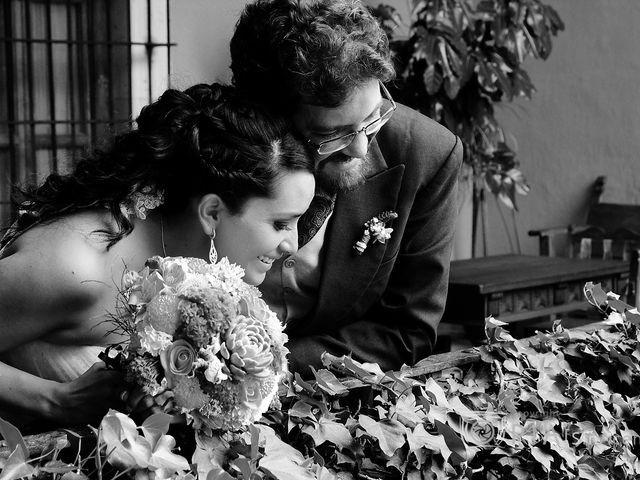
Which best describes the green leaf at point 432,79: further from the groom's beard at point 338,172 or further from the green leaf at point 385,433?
the green leaf at point 385,433

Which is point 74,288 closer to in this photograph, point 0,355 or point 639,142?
point 0,355

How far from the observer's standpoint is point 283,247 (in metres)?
2.07

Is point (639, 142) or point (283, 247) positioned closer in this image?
point (283, 247)

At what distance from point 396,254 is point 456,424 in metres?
0.72

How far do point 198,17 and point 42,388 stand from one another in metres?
3.88

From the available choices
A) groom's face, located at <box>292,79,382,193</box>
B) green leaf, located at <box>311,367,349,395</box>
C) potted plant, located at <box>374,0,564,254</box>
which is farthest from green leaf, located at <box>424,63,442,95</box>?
green leaf, located at <box>311,367,349,395</box>

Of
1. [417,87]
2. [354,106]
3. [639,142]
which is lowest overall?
[639,142]

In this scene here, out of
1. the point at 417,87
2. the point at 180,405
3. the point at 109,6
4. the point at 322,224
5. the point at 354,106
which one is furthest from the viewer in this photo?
the point at 417,87

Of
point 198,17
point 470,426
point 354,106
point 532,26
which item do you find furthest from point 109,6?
point 470,426

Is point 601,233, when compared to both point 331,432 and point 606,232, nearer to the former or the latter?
point 606,232

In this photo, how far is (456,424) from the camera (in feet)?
6.16

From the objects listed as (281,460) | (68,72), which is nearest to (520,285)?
(68,72)

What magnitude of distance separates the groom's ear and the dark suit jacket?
481 mm

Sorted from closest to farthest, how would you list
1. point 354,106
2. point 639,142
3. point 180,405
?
point 180,405
point 354,106
point 639,142
